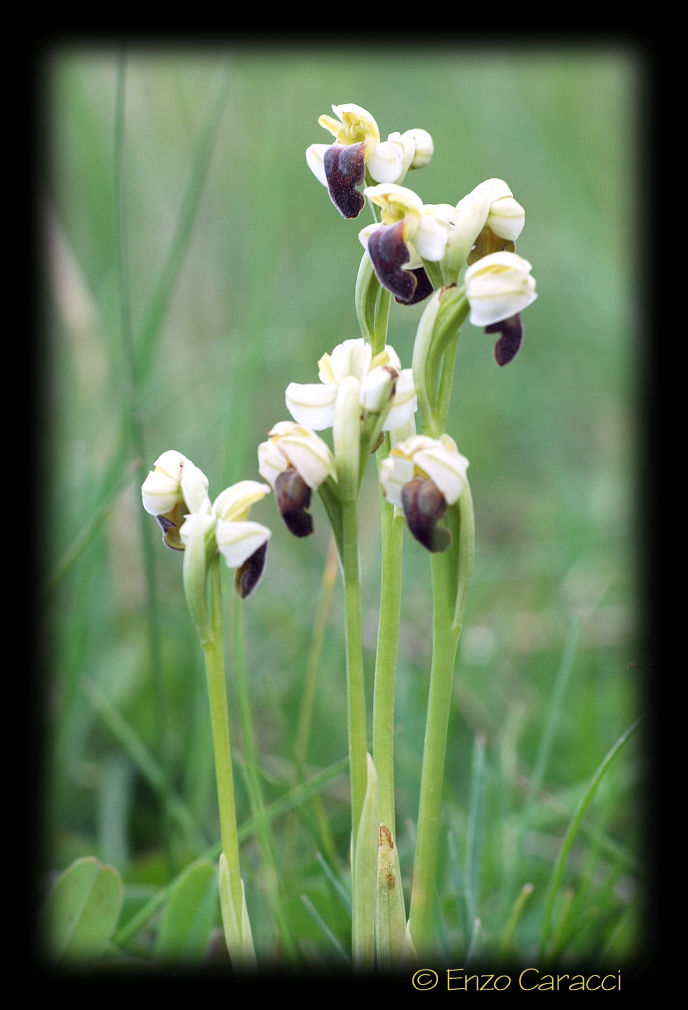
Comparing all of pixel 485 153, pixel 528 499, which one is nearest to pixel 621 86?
pixel 485 153

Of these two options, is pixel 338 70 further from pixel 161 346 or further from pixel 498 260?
pixel 498 260

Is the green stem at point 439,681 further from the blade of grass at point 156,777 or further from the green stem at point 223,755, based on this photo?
the blade of grass at point 156,777

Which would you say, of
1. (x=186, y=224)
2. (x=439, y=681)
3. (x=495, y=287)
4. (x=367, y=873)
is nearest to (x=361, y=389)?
(x=495, y=287)

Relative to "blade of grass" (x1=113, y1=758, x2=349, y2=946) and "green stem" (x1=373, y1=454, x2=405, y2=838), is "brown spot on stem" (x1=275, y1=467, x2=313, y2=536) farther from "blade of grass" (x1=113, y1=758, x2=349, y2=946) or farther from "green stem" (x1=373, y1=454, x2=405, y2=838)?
"blade of grass" (x1=113, y1=758, x2=349, y2=946)

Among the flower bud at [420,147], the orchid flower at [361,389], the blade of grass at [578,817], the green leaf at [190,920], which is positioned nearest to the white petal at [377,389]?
the orchid flower at [361,389]

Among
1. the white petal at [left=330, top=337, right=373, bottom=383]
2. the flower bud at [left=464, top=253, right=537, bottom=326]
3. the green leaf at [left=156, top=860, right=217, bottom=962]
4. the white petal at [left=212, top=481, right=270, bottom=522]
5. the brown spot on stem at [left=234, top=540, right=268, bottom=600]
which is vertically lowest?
the green leaf at [left=156, top=860, right=217, bottom=962]

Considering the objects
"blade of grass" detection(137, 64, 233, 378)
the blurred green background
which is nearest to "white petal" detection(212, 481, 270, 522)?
the blurred green background
